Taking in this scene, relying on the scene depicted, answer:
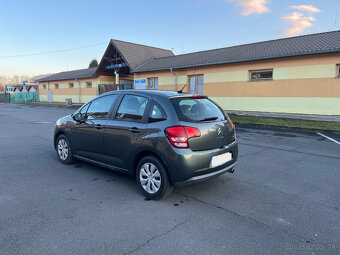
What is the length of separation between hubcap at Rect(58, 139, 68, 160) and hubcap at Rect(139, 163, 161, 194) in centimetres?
240

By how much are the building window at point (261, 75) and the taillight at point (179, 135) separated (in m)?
14.2

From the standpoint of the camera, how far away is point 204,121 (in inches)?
156

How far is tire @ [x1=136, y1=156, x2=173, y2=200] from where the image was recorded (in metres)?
3.73

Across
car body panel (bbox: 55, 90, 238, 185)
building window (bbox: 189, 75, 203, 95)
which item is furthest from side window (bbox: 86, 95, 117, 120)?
building window (bbox: 189, 75, 203, 95)

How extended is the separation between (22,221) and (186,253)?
2.03 metres

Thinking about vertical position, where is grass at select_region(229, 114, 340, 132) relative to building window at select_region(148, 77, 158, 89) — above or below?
below

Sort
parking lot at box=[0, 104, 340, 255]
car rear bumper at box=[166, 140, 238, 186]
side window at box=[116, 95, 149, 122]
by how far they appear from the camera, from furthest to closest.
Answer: side window at box=[116, 95, 149, 122] → car rear bumper at box=[166, 140, 238, 186] → parking lot at box=[0, 104, 340, 255]

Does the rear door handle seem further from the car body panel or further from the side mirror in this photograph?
the side mirror

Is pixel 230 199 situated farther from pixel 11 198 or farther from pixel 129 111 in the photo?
pixel 11 198

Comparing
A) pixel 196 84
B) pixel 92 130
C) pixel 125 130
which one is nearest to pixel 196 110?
pixel 125 130

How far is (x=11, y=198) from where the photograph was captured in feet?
12.6

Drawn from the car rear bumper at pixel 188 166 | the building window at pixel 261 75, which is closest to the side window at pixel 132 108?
the car rear bumper at pixel 188 166

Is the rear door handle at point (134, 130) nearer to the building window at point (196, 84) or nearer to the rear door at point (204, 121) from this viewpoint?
the rear door at point (204, 121)

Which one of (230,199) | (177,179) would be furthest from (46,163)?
(230,199)
